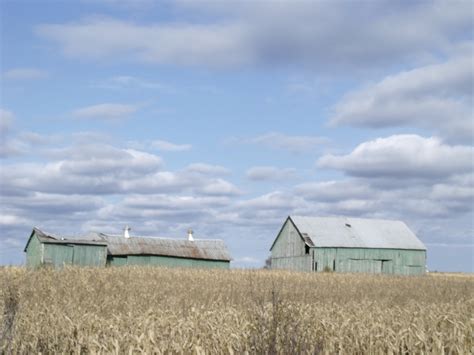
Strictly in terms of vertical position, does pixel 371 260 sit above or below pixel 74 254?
above

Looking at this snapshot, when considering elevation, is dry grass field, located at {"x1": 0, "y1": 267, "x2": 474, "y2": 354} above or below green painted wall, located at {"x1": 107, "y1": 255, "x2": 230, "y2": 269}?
below

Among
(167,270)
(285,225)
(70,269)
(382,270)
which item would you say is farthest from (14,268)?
(382,270)

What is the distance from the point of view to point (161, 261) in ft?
176

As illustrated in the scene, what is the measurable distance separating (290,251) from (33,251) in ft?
78.7

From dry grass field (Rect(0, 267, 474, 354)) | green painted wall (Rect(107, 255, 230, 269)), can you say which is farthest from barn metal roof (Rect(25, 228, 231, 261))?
dry grass field (Rect(0, 267, 474, 354))

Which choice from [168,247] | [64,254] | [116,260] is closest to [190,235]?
[168,247]

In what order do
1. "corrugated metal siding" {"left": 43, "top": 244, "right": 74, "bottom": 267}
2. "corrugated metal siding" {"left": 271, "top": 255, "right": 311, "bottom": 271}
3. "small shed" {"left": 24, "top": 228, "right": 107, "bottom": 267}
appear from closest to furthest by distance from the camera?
"corrugated metal siding" {"left": 43, "top": 244, "right": 74, "bottom": 267} → "small shed" {"left": 24, "top": 228, "right": 107, "bottom": 267} → "corrugated metal siding" {"left": 271, "top": 255, "right": 311, "bottom": 271}

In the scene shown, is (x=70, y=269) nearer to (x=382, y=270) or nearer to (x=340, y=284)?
(x=340, y=284)

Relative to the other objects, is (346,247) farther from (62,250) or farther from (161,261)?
(62,250)

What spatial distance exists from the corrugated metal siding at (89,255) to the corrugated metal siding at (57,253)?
0.45 metres

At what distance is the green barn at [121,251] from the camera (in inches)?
1876

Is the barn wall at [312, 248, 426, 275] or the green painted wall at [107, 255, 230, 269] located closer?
the green painted wall at [107, 255, 230, 269]

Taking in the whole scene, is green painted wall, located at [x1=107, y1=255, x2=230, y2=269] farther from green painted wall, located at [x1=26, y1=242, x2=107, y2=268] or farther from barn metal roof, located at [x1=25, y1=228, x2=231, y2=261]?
green painted wall, located at [x1=26, y1=242, x2=107, y2=268]

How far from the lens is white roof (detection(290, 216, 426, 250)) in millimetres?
58281
